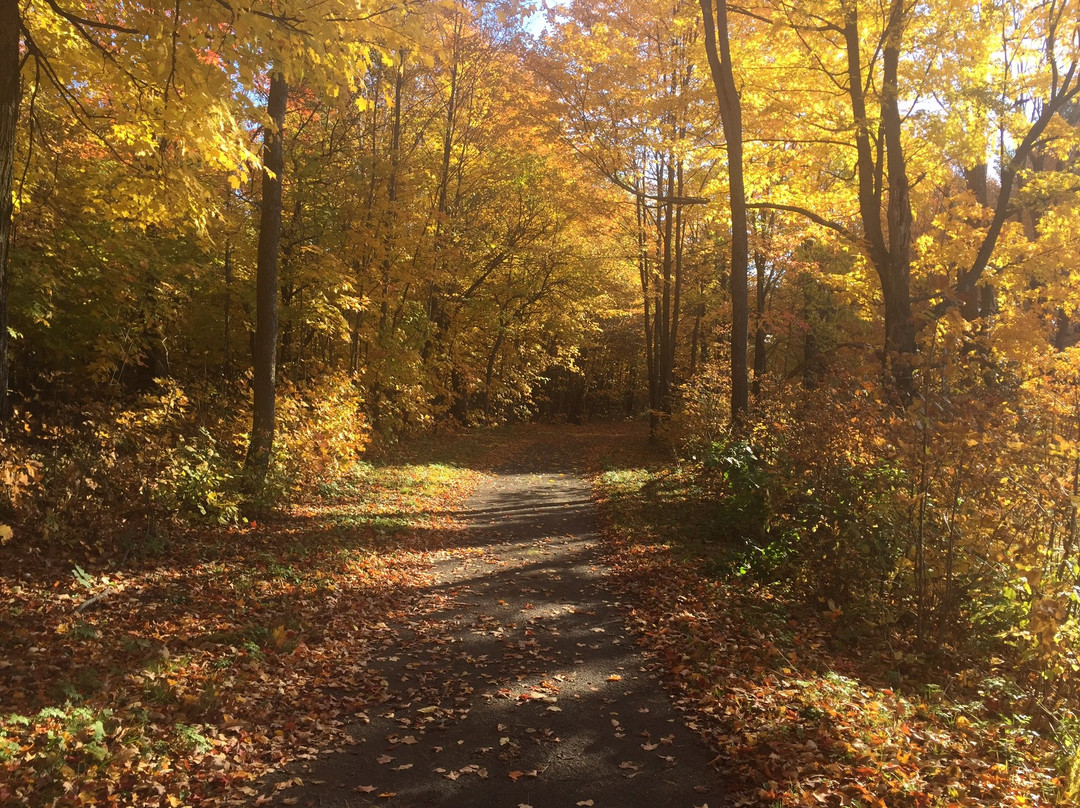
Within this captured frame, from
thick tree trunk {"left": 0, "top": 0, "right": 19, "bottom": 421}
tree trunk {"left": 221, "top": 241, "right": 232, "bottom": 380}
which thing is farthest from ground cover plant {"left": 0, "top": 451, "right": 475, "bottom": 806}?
tree trunk {"left": 221, "top": 241, "right": 232, "bottom": 380}

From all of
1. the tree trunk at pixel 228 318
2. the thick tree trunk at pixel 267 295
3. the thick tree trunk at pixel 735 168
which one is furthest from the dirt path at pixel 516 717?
the tree trunk at pixel 228 318

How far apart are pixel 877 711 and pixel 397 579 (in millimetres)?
5318

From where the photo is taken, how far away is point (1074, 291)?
1558cm

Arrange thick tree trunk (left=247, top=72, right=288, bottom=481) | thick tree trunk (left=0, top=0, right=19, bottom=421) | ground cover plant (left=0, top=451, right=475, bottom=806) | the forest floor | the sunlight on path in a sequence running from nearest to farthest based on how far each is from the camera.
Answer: ground cover plant (left=0, top=451, right=475, bottom=806) < the forest floor < the sunlight on path < thick tree trunk (left=0, top=0, right=19, bottom=421) < thick tree trunk (left=247, top=72, right=288, bottom=481)

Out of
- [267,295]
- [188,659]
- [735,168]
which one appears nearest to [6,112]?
[188,659]

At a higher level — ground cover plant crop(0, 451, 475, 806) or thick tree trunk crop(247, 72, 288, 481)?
thick tree trunk crop(247, 72, 288, 481)

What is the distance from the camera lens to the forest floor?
4.07 m

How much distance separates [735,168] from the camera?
1241 centimetres

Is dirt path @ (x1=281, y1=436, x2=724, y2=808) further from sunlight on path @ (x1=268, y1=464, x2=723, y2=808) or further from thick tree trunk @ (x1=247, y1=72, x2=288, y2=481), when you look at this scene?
thick tree trunk @ (x1=247, y1=72, x2=288, y2=481)

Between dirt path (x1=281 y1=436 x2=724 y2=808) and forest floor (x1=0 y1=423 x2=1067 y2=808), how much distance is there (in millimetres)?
21

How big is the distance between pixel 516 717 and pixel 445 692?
2.28 ft

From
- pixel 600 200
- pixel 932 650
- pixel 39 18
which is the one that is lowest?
pixel 932 650

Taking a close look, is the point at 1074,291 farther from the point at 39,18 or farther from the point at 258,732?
the point at 39,18

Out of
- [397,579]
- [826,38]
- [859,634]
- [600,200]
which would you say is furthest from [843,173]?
[397,579]
